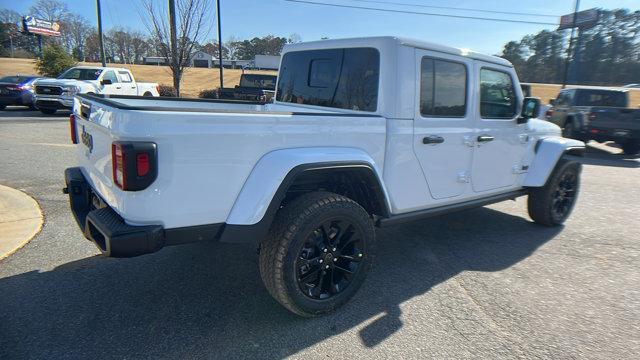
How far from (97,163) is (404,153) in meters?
2.20

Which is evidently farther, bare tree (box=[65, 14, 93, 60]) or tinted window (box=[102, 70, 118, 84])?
bare tree (box=[65, 14, 93, 60])

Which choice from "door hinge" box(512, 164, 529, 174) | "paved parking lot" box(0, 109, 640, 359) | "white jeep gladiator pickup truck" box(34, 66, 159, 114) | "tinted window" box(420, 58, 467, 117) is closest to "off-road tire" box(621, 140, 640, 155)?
"paved parking lot" box(0, 109, 640, 359)

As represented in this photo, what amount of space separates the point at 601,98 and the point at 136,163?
→ 46.6 feet

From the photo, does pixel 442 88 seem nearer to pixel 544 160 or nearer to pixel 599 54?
pixel 544 160

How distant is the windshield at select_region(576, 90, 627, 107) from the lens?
12305 millimetres

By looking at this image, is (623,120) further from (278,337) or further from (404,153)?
(278,337)

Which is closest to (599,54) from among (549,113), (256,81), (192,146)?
(549,113)

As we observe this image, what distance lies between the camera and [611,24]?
77.1 metres

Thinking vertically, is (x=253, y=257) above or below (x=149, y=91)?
below

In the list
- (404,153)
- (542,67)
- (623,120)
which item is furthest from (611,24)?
(404,153)

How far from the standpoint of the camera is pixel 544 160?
477cm

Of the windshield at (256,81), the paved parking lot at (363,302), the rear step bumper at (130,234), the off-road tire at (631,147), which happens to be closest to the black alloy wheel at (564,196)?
the paved parking lot at (363,302)

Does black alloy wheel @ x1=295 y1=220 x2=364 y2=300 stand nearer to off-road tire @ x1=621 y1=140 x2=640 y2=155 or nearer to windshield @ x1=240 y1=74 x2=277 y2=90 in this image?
off-road tire @ x1=621 y1=140 x2=640 y2=155

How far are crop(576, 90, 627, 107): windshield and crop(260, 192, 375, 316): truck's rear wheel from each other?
40.9 feet
